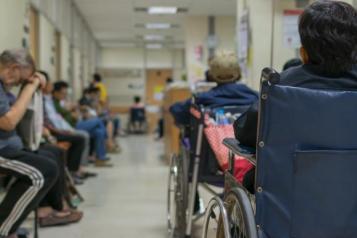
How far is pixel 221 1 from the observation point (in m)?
8.72

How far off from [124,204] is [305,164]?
9.92ft

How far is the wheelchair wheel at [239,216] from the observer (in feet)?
4.76

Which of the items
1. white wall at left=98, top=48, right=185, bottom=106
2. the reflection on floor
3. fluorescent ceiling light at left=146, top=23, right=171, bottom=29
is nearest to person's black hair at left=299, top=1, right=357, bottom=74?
the reflection on floor

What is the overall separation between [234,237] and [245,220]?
0.29m

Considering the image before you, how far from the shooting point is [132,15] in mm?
10125

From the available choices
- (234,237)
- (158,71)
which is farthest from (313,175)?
(158,71)

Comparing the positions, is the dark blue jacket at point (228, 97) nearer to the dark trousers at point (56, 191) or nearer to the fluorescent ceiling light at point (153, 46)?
the dark trousers at point (56, 191)

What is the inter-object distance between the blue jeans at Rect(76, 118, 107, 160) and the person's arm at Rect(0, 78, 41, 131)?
3.35 metres

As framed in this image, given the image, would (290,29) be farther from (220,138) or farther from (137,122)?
(137,122)

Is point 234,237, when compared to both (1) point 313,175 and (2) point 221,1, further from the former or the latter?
(2) point 221,1

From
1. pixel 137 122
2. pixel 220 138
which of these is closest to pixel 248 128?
pixel 220 138

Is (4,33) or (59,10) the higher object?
(59,10)

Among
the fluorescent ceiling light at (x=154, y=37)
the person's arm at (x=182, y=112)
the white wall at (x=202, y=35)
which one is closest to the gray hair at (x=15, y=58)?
the person's arm at (x=182, y=112)

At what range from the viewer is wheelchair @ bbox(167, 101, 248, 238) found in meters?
2.71
